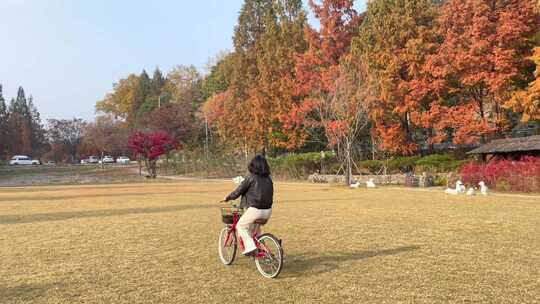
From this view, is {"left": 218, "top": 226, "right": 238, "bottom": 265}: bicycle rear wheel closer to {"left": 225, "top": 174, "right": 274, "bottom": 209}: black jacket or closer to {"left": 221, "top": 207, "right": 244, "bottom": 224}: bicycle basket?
{"left": 221, "top": 207, "right": 244, "bottom": 224}: bicycle basket

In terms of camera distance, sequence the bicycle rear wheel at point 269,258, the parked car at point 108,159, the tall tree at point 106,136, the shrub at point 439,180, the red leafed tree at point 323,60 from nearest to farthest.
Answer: the bicycle rear wheel at point 269,258
the shrub at point 439,180
the red leafed tree at point 323,60
the tall tree at point 106,136
the parked car at point 108,159

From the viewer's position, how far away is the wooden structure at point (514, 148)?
22359 mm

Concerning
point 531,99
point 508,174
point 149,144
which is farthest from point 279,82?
point 508,174

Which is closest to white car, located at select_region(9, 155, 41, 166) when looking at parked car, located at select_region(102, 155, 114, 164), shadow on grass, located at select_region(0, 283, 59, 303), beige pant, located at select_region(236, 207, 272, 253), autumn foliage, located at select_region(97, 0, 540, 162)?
parked car, located at select_region(102, 155, 114, 164)

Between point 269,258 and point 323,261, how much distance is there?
132 centimetres

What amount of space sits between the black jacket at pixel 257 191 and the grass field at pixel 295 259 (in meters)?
1.05

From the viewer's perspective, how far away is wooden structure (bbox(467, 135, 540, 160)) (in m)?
22.4

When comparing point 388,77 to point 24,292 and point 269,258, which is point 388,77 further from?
point 24,292

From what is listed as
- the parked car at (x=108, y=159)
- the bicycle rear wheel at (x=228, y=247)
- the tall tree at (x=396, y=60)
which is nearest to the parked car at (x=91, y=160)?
the parked car at (x=108, y=159)

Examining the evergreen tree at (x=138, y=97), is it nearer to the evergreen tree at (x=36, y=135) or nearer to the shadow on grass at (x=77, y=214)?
the evergreen tree at (x=36, y=135)

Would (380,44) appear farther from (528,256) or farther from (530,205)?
(528,256)

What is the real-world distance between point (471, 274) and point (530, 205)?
10909 millimetres

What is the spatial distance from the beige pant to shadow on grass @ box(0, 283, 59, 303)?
8.49 feet

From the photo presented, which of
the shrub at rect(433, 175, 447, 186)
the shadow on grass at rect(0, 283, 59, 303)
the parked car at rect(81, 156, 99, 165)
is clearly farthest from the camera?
the parked car at rect(81, 156, 99, 165)
